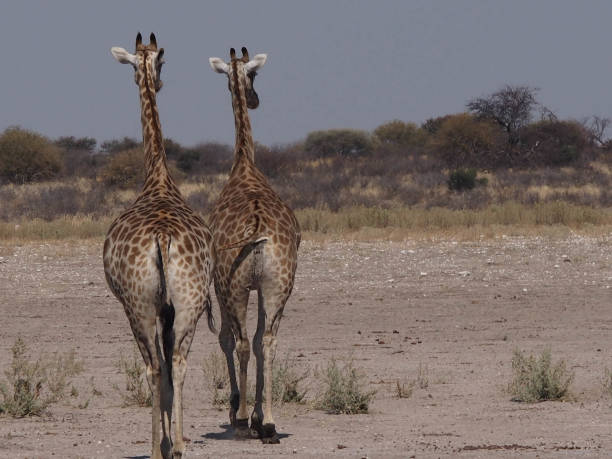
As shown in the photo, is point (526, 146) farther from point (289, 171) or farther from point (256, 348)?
point (256, 348)

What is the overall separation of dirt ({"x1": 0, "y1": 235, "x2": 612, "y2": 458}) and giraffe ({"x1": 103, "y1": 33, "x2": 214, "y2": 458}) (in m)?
0.75

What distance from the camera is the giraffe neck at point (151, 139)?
7855mm

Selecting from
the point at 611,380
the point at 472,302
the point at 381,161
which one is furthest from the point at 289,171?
the point at 611,380

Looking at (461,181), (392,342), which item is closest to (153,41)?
(392,342)

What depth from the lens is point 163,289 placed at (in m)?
6.59

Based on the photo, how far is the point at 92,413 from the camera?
909 cm

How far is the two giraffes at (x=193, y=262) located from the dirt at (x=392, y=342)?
0.66 metres

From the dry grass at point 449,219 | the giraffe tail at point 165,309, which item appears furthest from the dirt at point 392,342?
the dry grass at point 449,219

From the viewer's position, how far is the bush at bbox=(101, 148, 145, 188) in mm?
35906

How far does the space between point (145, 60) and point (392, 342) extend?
18.6 feet

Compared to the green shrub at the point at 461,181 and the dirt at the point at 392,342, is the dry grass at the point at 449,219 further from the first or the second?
the green shrub at the point at 461,181

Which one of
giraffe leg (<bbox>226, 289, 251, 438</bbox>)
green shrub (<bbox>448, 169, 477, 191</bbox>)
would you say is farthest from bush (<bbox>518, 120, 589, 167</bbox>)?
giraffe leg (<bbox>226, 289, 251, 438</bbox>)

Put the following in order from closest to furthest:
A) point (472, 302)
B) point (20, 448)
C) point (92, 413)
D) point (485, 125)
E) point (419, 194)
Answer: point (20, 448)
point (92, 413)
point (472, 302)
point (419, 194)
point (485, 125)

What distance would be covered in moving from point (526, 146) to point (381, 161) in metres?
5.24
